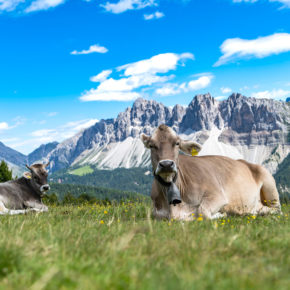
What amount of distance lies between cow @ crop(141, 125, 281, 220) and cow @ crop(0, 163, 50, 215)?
884cm

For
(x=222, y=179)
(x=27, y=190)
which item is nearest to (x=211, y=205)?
(x=222, y=179)

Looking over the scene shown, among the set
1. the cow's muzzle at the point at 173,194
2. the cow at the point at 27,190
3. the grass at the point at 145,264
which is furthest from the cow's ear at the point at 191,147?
the cow at the point at 27,190

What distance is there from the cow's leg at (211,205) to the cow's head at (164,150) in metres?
1.17

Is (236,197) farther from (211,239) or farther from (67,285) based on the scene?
(67,285)

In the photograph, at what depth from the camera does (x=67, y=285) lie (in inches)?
94.0

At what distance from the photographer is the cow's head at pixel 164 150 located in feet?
24.9

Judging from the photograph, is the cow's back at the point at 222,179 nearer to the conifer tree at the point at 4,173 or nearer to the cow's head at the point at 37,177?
the cow's head at the point at 37,177

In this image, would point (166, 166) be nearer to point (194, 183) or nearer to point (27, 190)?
point (194, 183)

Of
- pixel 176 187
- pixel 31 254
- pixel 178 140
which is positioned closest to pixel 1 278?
pixel 31 254

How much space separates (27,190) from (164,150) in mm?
11198

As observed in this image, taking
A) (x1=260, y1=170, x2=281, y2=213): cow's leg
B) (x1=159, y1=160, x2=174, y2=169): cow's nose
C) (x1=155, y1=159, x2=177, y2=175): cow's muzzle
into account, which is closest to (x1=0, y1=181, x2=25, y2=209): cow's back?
(x1=155, y1=159, x2=177, y2=175): cow's muzzle

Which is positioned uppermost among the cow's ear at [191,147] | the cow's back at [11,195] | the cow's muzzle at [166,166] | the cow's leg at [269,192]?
the cow's ear at [191,147]

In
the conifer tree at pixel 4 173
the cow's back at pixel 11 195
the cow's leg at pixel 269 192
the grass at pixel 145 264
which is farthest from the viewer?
the conifer tree at pixel 4 173

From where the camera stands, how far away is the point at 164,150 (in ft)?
26.9
